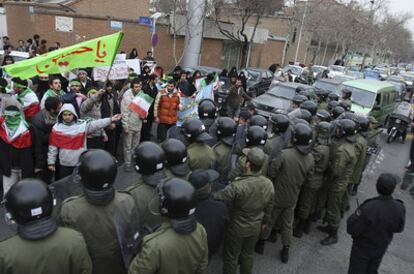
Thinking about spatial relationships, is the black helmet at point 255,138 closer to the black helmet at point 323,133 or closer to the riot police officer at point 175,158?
the black helmet at point 323,133

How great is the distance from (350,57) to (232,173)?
57.6m

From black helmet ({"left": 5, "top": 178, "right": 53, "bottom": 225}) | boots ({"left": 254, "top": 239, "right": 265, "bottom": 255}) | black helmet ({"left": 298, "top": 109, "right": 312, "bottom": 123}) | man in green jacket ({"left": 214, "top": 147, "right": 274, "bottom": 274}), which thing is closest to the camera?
black helmet ({"left": 5, "top": 178, "right": 53, "bottom": 225})

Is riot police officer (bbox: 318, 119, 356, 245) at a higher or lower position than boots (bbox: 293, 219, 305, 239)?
higher

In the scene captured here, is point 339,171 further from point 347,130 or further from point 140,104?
point 140,104

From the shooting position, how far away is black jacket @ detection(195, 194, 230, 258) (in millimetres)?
3518

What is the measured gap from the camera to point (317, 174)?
564 centimetres

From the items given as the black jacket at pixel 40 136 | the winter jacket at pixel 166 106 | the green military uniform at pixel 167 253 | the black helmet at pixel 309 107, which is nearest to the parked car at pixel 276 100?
the black helmet at pixel 309 107

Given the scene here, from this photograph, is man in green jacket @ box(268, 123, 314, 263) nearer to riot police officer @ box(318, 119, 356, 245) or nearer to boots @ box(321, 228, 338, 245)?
riot police officer @ box(318, 119, 356, 245)

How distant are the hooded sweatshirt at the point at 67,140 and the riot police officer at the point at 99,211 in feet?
7.66

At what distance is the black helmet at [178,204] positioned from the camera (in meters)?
2.62

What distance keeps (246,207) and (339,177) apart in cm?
228

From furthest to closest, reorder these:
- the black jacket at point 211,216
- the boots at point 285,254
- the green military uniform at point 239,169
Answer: the boots at point 285,254
the green military uniform at point 239,169
the black jacket at point 211,216

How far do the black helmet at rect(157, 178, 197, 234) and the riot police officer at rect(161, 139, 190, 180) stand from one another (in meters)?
0.99

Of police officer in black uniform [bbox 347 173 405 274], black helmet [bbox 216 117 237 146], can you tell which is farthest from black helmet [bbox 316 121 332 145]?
police officer in black uniform [bbox 347 173 405 274]
